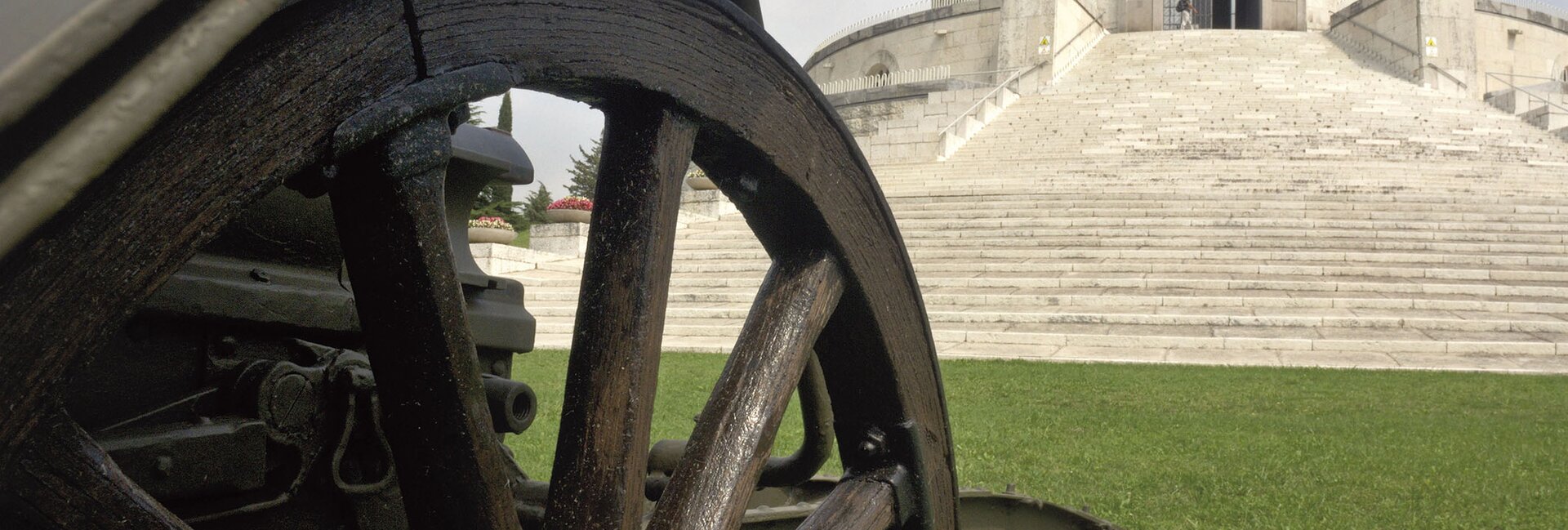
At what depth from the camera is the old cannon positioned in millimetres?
756

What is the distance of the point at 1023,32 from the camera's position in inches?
1271

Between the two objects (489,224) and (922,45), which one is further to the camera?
(922,45)

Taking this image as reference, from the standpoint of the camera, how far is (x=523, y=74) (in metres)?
1.06

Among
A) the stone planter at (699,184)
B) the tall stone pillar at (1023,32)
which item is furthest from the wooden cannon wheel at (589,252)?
the tall stone pillar at (1023,32)

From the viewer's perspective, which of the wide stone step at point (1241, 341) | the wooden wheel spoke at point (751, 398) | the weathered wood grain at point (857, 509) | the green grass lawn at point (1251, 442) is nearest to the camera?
the wooden wheel spoke at point (751, 398)

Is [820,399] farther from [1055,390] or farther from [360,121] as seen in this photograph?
[1055,390]

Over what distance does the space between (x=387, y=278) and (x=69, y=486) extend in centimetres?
27

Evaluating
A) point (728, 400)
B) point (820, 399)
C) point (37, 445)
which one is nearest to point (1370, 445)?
point (820, 399)

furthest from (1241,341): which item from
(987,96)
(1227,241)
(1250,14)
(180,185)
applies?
(1250,14)

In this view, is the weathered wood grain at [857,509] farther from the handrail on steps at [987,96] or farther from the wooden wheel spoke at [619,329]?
the handrail on steps at [987,96]

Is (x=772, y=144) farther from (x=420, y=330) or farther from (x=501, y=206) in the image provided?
(x=501, y=206)

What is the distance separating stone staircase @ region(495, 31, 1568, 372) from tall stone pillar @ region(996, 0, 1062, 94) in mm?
6456

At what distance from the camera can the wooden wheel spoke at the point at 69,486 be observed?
806mm

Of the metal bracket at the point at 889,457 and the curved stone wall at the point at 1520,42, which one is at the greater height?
the metal bracket at the point at 889,457
